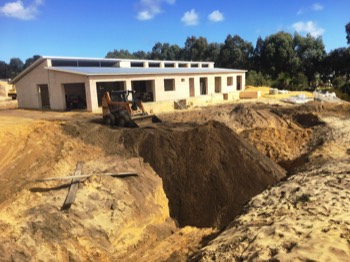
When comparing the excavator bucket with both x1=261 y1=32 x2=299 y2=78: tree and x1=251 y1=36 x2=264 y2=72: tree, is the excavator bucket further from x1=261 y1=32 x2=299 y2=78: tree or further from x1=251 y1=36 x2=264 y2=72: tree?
x1=251 y1=36 x2=264 y2=72: tree

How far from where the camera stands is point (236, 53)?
166ft

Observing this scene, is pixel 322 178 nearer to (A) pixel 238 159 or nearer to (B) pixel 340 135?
(A) pixel 238 159

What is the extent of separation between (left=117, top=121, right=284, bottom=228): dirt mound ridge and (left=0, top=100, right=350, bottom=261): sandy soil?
0.11 ft

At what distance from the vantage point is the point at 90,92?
22.5 m

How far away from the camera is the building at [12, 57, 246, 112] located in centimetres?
2338

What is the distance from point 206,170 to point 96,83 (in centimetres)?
1954

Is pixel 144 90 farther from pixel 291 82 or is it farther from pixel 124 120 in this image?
pixel 291 82

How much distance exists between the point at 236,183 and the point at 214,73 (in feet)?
83.3

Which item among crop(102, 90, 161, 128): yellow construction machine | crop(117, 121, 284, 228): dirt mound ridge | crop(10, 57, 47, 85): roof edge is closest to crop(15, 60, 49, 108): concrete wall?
crop(10, 57, 47, 85): roof edge

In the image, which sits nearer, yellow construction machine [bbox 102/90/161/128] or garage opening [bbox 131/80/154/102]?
yellow construction machine [bbox 102/90/161/128]

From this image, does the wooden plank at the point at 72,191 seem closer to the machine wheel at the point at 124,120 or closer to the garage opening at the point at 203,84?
the machine wheel at the point at 124,120

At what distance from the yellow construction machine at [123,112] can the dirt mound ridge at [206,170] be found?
130 inches

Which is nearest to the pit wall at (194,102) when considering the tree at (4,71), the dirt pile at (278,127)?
the dirt pile at (278,127)

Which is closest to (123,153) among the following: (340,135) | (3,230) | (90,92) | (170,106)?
(3,230)
